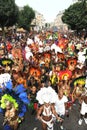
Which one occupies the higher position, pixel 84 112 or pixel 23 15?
pixel 23 15

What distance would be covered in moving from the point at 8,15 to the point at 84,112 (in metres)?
49.5

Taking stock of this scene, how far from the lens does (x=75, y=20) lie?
6756 cm

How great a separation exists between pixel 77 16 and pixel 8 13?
1310cm

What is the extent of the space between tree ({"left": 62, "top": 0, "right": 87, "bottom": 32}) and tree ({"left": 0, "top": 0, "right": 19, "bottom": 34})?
35.4ft

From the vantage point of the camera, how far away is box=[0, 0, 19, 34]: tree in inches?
2352

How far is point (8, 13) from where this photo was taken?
59906 mm

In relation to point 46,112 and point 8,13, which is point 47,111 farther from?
point 8,13

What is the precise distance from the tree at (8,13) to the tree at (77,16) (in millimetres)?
10782

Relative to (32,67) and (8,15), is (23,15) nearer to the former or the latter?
(8,15)

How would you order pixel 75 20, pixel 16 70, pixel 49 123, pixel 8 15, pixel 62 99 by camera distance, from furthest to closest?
pixel 75 20 → pixel 8 15 → pixel 16 70 → pixel 62 99 → pixel 49 123

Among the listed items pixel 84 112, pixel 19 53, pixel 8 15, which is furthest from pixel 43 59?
pixel 8 15

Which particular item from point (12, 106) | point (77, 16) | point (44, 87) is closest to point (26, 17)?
point (77, 16)

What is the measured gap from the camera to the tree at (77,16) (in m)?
64.8

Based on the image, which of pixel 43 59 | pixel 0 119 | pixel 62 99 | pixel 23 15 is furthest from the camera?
pixel 23 15
